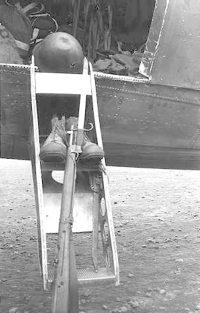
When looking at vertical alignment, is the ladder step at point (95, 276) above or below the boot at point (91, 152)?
below

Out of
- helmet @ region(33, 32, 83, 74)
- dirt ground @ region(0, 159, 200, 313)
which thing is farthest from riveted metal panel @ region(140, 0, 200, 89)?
dirt ground @ region(0, 159, 200, 313)

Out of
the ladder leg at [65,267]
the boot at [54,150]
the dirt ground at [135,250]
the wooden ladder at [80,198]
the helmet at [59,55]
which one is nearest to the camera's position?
the ladder leg at [65,267]

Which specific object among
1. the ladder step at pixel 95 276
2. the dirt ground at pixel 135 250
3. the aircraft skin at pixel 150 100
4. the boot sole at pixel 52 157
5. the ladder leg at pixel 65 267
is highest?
the aircraft skin at pixel 150 100

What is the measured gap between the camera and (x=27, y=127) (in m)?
3.52

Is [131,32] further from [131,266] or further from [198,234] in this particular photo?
[198,234]

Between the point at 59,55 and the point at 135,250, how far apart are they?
2.84 metres

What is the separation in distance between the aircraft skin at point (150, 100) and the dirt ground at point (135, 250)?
1209 mm

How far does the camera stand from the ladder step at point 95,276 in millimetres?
2445

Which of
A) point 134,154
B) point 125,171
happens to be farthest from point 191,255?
point 125,171

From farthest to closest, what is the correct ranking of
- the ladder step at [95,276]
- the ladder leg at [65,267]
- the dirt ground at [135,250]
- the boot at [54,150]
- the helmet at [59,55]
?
the dirt ground at [135,250] < the helmet at [59,55] < the boot at [54,150] < the ladder step at [95,276] < the ladder leg at [65,267]

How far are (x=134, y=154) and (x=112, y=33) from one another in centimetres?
148

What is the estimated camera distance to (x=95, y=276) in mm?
2516

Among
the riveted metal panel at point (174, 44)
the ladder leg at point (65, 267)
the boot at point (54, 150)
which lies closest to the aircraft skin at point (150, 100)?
the riveted metal panel at point (174, 44)

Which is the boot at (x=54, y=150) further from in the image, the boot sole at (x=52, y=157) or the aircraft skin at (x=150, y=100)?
the aircraft skin at (x=150, y=100)
